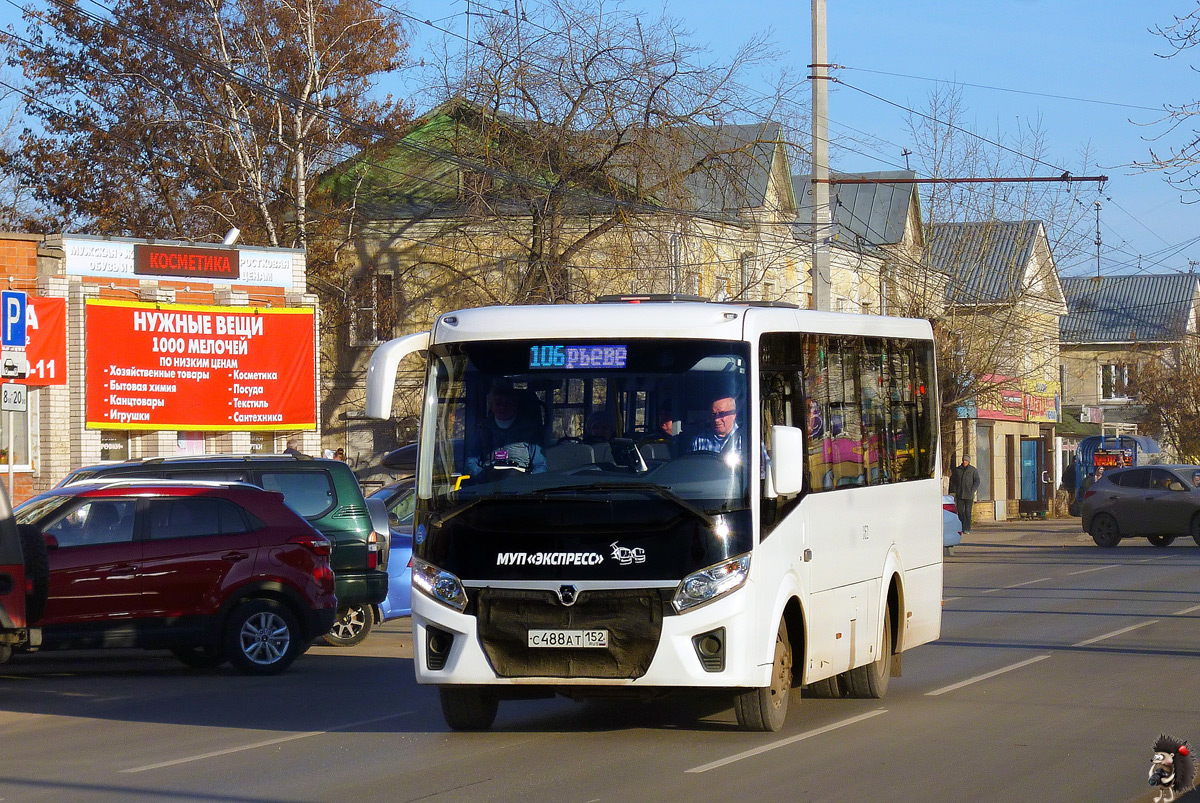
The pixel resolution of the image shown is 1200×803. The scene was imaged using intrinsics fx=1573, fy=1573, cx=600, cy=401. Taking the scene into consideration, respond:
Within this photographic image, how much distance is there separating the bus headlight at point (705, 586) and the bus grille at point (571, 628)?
0.13m

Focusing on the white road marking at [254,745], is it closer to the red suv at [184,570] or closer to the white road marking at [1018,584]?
the red suv at [184,570]

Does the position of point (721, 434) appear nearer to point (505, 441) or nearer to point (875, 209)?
point (505, 441)

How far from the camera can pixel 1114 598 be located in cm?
2091

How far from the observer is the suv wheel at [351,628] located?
16.4 metres

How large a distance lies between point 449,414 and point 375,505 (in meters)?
6.81

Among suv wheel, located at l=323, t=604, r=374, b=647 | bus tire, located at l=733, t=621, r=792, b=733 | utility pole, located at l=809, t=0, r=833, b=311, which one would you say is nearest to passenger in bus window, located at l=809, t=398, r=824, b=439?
bus tire, located at l=733, t=621, r=792, b=733

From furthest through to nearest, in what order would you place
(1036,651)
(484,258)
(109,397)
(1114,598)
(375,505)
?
(484,258) < (109,397) < (1114,598) < (375,505) < (1036,651)

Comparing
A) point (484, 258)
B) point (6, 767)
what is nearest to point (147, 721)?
point (6, 767)

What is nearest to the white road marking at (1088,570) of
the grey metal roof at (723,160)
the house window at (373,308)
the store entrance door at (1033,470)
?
the grey metal roof at (723,160)

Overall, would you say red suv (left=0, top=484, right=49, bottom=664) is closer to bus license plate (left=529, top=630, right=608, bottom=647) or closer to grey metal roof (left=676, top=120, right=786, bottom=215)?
bus license plate (left=529, top=630, right=608, bottom=647)

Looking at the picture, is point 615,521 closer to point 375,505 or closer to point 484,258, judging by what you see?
point 375,505

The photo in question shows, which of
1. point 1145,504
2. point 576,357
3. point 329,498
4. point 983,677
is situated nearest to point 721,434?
point 576,357

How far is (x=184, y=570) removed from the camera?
13.5 metres

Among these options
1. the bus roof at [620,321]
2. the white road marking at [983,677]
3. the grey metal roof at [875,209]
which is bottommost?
the white road marking at [983,677]
